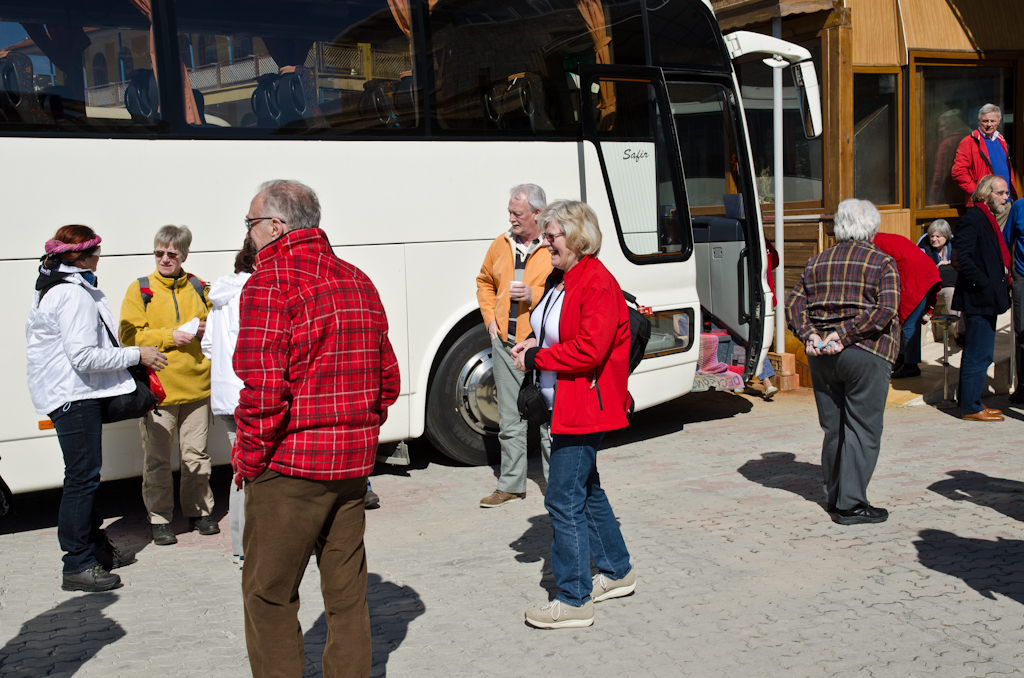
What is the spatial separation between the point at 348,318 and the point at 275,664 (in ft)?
3.82

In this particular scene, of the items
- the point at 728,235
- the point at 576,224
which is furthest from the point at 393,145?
the point at 728,235

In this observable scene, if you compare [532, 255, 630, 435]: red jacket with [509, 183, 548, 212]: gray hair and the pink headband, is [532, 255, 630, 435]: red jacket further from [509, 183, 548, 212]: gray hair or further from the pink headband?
the pink headband

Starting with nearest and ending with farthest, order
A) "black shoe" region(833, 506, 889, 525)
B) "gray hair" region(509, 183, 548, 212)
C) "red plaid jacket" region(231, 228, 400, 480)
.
→ "red plaid jacket" region(231, 228, 400, 480) → "black shoe" region(833, 506, 889, 525) → "gray hair" region(509, 183, 548, 212)

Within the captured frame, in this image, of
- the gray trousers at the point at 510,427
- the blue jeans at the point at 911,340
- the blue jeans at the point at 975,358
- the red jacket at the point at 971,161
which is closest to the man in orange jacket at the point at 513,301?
the gray trousers at the point at 510,427

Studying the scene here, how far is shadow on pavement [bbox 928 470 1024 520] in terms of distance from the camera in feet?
18.0

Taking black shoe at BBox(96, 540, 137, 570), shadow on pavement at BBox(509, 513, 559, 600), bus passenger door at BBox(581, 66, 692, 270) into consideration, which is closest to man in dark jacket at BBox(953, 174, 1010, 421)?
bus passenger door at BBox(581, 66, 692, 270)

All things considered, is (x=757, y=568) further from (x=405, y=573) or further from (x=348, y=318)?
(x=348, y=318)

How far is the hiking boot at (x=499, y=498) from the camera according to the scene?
5966 mm

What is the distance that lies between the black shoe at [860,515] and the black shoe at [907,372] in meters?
4.24

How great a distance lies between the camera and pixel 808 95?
25.9 ft

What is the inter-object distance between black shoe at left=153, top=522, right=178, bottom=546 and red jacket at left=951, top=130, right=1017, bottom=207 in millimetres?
9411

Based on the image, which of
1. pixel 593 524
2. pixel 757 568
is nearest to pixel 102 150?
pixel 593 524

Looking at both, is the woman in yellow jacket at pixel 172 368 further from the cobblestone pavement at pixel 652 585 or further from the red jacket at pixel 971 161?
the red jacket at pixel 971 161

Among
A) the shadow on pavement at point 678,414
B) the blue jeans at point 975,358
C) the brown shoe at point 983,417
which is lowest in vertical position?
the shadow on pavement at point 678,414
